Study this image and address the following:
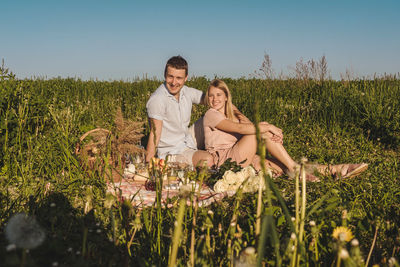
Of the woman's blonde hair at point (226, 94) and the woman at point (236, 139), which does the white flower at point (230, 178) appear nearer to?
the woman at point (236, 139)

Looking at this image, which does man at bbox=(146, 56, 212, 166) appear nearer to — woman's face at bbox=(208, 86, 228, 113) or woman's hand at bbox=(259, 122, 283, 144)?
woman's face at bbox=(208, 86, 228, 113)

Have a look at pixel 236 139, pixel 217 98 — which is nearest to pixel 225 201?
pixel 236 139

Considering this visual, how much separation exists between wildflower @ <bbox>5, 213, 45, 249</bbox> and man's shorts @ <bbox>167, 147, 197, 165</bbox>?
2.90 m

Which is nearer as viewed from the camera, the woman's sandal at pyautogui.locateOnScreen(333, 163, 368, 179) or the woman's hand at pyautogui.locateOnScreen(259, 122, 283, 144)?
the woman's sandal at pyautogui.locateOnScreen(333, 163, 368, 179)

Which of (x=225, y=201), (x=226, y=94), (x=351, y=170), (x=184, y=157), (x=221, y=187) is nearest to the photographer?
(x=225, y=201)

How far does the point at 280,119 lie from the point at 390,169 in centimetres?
233

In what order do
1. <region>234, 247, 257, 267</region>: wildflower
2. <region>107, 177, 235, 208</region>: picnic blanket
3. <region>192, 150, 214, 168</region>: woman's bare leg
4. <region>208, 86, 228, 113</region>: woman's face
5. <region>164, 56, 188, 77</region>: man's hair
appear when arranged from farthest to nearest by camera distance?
1. <region>208, 86, 228, 113</region>: woman's face
2. <region>164, 56, 188, 77</region>: man's hair
3. <region>192, 150, 214, 168</region>: woman's bare leg
4. <region>107, 177, 235, 208</region>: picnic blanket
5. <region>234, 247, 257, 267</region>: wildflower

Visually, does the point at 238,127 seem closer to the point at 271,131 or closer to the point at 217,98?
the point at 271,131

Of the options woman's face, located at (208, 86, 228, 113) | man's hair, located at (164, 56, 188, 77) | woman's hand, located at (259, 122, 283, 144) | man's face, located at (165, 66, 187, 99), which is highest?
man's hair, located at (164, 56, 188, 77)

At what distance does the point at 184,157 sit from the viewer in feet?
13.2

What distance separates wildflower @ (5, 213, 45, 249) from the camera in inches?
34.5

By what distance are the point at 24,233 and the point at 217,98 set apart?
3343mm

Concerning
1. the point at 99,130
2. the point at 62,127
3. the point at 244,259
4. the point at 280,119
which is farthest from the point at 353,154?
the point at 244,259

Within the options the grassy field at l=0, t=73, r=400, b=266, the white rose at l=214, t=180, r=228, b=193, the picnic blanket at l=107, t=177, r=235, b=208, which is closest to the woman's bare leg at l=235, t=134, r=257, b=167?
the grassy field at l=0, t=73, r=400, b=266
